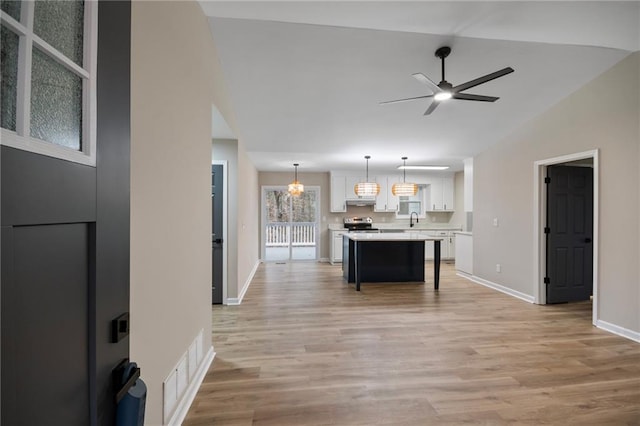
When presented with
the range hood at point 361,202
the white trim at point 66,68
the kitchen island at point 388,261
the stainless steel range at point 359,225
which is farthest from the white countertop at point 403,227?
the white trim at point 66,68

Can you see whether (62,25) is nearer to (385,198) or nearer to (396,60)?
(396,60)

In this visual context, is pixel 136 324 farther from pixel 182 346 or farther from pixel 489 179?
pixel 489 179

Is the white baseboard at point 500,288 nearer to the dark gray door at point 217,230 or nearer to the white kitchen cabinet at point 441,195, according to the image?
the white kitchen cabinet at point 441,195

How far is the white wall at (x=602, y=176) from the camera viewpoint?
9.60 feet

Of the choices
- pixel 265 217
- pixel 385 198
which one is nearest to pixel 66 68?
pixel 265 217

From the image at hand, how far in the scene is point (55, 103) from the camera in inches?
21.0

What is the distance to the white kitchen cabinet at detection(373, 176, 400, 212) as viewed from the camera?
7480mm

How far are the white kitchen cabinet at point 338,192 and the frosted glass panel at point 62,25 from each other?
6805 millimetres

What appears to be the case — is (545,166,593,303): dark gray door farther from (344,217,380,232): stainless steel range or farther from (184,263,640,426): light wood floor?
(344,217,380,232): stainless steel range

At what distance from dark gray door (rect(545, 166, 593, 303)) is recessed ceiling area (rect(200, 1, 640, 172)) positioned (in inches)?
43.3

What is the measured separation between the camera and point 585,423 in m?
1.75

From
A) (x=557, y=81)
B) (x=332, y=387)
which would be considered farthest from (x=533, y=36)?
(x=332, y=387)

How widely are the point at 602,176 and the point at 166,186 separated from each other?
4411 millimetres

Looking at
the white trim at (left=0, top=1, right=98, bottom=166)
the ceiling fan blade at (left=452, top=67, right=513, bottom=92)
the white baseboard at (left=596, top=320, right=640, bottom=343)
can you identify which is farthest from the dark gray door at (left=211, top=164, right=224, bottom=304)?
the white baseboard at (left=596, top=320, right=640, bottom=343)
